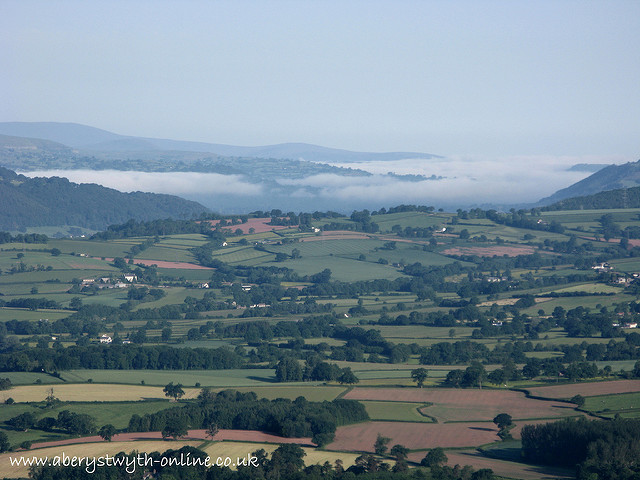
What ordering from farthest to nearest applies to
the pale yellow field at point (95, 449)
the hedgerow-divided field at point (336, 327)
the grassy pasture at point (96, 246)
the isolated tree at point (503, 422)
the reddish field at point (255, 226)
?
the reddish field at point (255, 226) → the grassy pasture at point (96, 246) → the hedgerow-divided field at point (336, 327) → the isolated tree at point (503, 422) → the pale yellow field at point (95, 449)

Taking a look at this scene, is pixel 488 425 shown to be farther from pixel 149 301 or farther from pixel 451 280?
pixel 451 280

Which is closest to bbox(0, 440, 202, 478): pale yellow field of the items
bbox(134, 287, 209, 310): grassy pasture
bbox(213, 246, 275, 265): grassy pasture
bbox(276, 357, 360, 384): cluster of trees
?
bbox(276, 357, 360, 384): cluster of trees

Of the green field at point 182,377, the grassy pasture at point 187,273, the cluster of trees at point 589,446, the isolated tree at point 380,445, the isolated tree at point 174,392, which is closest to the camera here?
the cluster of trees at point 589,446

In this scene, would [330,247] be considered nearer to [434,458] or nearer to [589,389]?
[589,389]

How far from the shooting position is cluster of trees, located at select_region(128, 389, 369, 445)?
154 ft

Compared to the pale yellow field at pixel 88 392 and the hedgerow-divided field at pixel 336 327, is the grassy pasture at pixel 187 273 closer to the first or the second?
the hedgerow-divided field at pixel 336 327

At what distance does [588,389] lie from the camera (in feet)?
184

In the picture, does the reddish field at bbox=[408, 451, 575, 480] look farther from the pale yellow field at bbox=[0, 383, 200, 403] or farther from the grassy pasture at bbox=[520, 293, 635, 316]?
the grassy pasture at bbox=[520, 293, 635, 316]

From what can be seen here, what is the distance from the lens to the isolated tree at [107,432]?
4513cm

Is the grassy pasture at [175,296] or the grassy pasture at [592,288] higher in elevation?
the grassy pasture at [592,288]

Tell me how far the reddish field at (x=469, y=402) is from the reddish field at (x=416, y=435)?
6.30ft

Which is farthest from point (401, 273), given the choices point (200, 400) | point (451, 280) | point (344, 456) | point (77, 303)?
point (344, 456)

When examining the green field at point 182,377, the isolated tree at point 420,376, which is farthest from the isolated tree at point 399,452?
the green field at point 182,377

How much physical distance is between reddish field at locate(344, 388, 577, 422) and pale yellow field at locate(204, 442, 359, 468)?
9371mm
